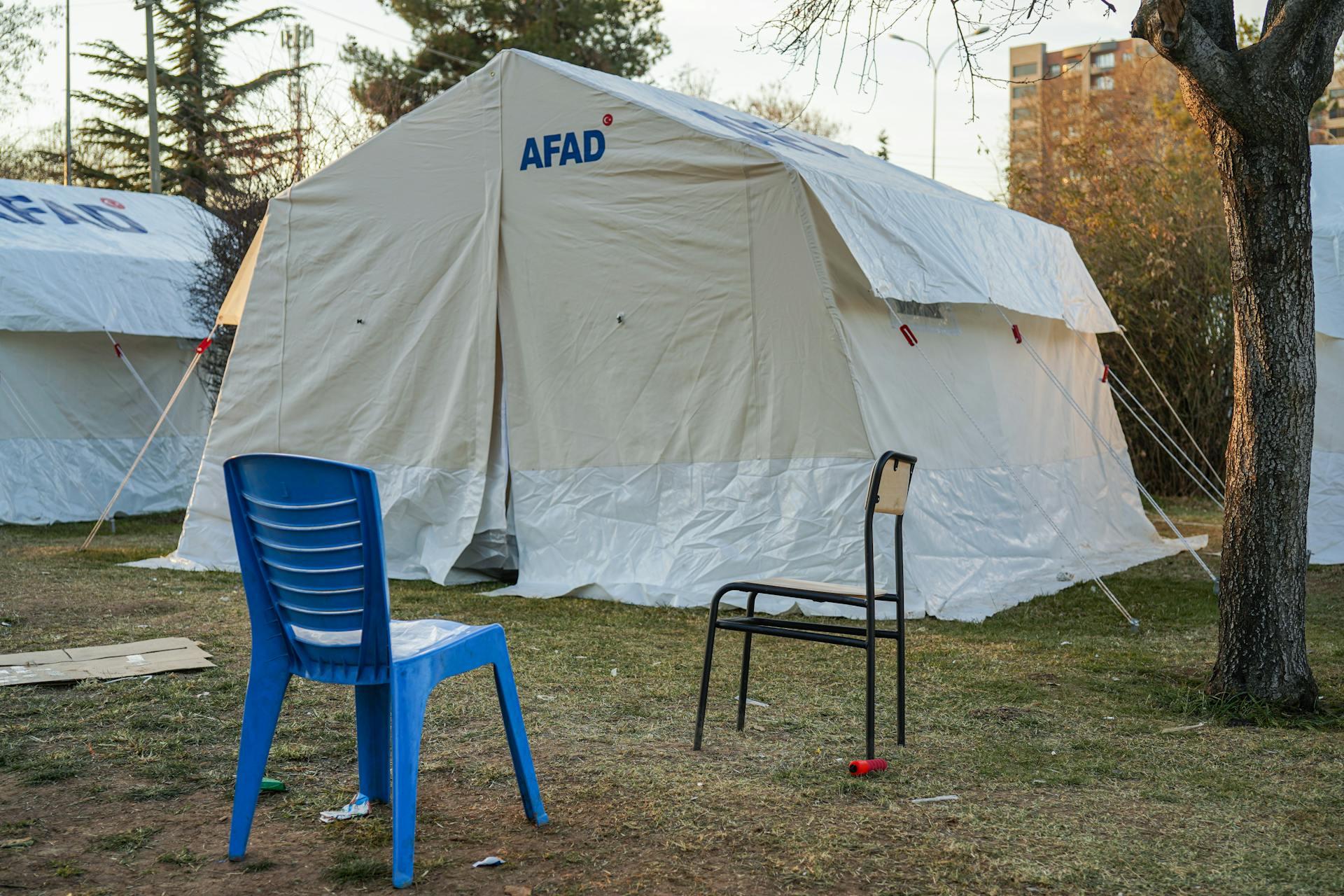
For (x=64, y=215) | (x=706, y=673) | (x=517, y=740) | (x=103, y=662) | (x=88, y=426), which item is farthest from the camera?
(x=64, y=215)

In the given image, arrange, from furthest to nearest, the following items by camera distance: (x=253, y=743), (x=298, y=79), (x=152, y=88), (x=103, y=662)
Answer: (x=152, y=88) → (x=298, y=79) → (x=103, y=662) → (x=253, y=743)

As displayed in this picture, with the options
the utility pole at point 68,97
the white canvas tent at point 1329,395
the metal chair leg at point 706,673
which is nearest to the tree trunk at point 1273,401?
the metal chair leg at point 706,673

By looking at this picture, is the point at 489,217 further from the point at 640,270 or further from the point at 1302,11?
the point at 1302,11

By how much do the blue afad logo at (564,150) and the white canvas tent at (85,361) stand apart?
5.43 metres

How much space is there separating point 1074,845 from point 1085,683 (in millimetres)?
1905

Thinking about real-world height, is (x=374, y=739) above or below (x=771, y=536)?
below

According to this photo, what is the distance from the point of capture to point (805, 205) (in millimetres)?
6191

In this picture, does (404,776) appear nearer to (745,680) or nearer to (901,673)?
(745,680)

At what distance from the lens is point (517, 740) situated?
2.95m

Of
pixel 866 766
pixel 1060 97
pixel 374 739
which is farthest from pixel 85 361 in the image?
pixel 1060 97

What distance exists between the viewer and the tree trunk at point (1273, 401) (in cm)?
401

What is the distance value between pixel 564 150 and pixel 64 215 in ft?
24.7

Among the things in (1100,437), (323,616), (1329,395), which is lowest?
(323,616)

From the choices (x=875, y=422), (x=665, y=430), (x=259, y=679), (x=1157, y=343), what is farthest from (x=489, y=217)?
(x=1157, y=343)
